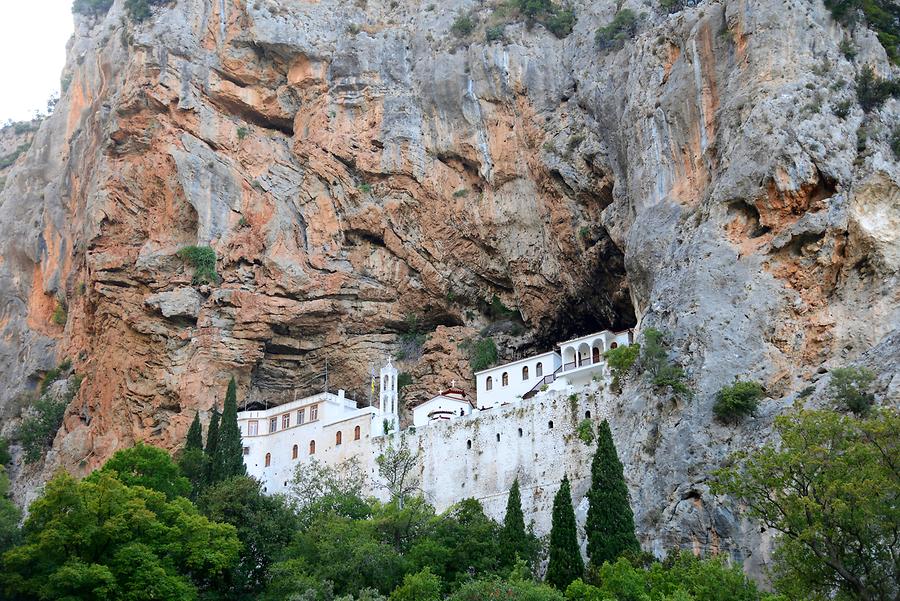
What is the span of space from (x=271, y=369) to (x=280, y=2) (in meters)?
21.0

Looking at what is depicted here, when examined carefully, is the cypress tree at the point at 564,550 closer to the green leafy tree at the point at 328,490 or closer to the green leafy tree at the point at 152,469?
the green leafy tree at the point at 328,490

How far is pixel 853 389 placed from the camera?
33.3 metres

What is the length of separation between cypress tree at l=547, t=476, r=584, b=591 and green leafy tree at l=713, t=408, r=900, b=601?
31.2 ft

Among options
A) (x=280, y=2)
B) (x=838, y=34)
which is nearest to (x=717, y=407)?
(x=838, y=34)

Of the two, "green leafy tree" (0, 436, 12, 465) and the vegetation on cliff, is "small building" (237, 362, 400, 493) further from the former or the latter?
"green leafy tree" (0, 436, 12, 465)

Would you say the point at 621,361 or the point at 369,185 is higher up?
the point at 369,185

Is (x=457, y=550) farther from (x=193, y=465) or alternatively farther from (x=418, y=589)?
(x=193, y=465)

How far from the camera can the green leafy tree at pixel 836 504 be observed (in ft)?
77.6

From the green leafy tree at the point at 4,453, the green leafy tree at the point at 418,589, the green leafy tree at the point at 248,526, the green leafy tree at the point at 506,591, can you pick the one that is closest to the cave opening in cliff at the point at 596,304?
the green leafy tree at the point at 248,526

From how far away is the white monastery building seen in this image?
43.6 metres

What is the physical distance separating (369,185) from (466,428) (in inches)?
644

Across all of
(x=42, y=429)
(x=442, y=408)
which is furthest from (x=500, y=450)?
(x=42, y=429)

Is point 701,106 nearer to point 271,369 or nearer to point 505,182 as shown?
point 505,182

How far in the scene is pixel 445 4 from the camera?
61.1 m
